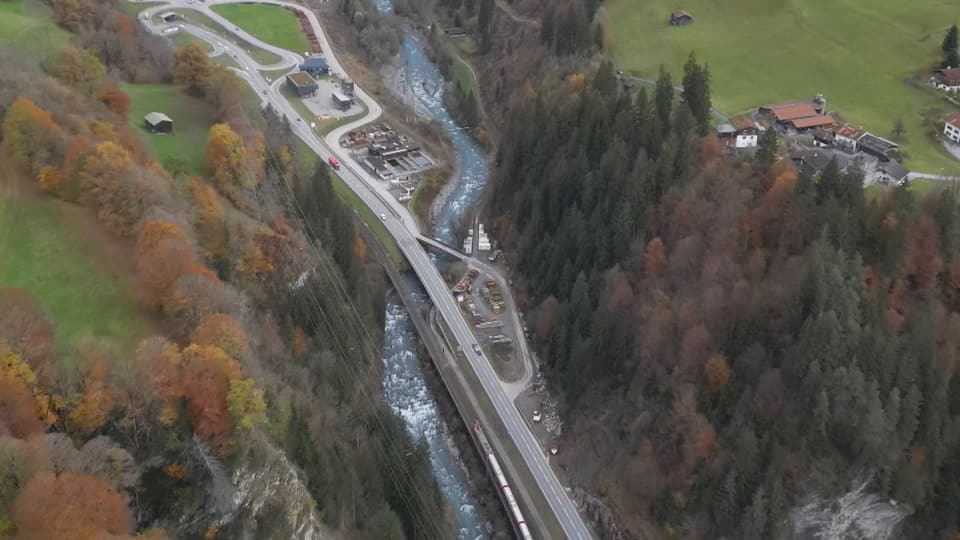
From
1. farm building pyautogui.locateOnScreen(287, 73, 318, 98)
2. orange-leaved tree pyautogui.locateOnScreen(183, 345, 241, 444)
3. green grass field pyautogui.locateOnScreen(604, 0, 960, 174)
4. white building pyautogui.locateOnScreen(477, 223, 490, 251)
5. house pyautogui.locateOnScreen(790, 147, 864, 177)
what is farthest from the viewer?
farm building pyautogui.locateOnScreen(287, 73, 318, 98)

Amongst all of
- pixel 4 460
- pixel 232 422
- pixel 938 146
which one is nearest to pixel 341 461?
pixel 232 422

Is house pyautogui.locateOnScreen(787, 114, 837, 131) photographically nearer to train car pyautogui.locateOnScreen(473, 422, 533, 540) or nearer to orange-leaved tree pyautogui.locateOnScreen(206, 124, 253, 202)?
train car pyautogui.locateOnScreen(473, 422, 533, 540)

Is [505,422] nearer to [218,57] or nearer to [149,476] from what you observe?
[149,476]

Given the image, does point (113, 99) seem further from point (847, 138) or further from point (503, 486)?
point (847, 138)

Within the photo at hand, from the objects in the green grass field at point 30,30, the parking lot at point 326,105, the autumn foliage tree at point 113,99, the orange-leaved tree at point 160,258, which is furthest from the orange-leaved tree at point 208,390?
the parking lot at point 326,105

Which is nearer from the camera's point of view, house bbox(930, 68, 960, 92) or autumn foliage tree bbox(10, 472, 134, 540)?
autumn foliage tree bbox(10, 472, 134, 540)

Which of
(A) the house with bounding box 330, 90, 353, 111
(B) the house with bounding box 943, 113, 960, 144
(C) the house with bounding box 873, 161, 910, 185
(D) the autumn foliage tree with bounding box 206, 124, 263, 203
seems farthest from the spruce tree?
(A) the house with bounding box 330, 90, 353, 111

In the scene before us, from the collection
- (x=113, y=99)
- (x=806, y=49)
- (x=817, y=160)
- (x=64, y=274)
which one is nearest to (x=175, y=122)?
(x=113, y=99)
